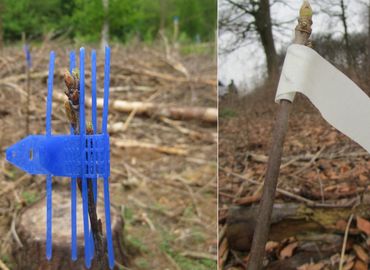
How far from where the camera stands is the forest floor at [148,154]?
2.33 metres

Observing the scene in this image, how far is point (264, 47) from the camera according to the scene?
131 cm

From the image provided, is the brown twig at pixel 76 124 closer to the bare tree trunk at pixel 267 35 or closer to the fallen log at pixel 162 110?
the bare tree trunk at pixel 267 35

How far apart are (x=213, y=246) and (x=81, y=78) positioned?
4.72 ft

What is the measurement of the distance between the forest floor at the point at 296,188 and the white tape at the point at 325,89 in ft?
0.78

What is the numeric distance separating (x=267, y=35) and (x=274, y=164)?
407mm

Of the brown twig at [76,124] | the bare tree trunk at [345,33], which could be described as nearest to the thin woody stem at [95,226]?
the brown twig at [76,124]

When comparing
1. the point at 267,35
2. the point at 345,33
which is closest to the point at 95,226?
the point at 267,35

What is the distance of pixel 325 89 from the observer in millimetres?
986

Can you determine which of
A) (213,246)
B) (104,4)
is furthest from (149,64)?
(213,246)

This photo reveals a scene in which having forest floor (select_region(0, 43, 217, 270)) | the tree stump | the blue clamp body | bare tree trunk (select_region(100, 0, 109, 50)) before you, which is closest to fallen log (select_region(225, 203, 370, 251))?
the blue clamp body

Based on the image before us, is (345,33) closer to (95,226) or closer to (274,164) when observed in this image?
(274,164)

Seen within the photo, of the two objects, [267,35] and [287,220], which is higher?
[267,35]

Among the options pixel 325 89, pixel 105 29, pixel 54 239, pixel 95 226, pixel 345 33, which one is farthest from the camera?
pixel 105 29

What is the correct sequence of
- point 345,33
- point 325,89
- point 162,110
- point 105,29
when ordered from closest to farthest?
point 325,89 < point 345,33 < point 162,110 < point 105,29
